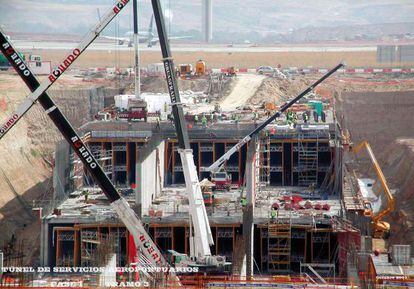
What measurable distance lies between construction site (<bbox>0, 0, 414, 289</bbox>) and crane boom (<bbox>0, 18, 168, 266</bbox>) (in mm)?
36

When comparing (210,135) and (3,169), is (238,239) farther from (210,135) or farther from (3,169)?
(3,169)

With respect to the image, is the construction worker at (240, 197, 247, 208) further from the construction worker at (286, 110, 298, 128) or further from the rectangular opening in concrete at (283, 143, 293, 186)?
the construction worker at (286, 110, 298, 128)

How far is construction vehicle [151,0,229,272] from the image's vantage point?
122 ft

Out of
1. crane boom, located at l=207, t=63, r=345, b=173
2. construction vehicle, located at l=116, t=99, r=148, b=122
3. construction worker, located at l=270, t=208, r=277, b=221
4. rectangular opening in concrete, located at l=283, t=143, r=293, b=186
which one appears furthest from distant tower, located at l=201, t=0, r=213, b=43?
construction worker, located at l=270, t=208, r=277, b=221

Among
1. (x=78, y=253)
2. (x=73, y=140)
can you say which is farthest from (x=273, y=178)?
(x=73, y=140)

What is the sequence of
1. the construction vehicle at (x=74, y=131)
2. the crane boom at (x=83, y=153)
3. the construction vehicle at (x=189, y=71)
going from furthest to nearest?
1. the construction vehicle at (x=189, y=71)
2. the construction vehicle at (x=74, y=131)
3. the crane boom at (x=83, y=153)

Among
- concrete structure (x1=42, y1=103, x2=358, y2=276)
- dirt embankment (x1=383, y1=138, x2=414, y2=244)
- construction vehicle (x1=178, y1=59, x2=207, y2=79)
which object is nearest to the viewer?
concrete structure (x1=42, y1=103, x2=358, y2=276)

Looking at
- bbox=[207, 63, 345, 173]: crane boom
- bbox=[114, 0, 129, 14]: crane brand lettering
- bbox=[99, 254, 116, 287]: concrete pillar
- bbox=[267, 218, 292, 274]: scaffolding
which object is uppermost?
bbox=[114, 0, 129, 14]: crane brand lettering

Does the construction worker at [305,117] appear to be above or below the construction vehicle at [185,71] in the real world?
below

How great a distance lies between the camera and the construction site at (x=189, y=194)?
35781 mm

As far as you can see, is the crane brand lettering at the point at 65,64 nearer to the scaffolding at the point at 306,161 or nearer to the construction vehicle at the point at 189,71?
the scaffolding at the point at 306,161

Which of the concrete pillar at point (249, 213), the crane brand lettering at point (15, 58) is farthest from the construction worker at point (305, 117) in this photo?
the crane brand lettering at point (15, 58)

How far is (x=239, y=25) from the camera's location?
630 ft

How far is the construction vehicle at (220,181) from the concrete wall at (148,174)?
1.97 m
